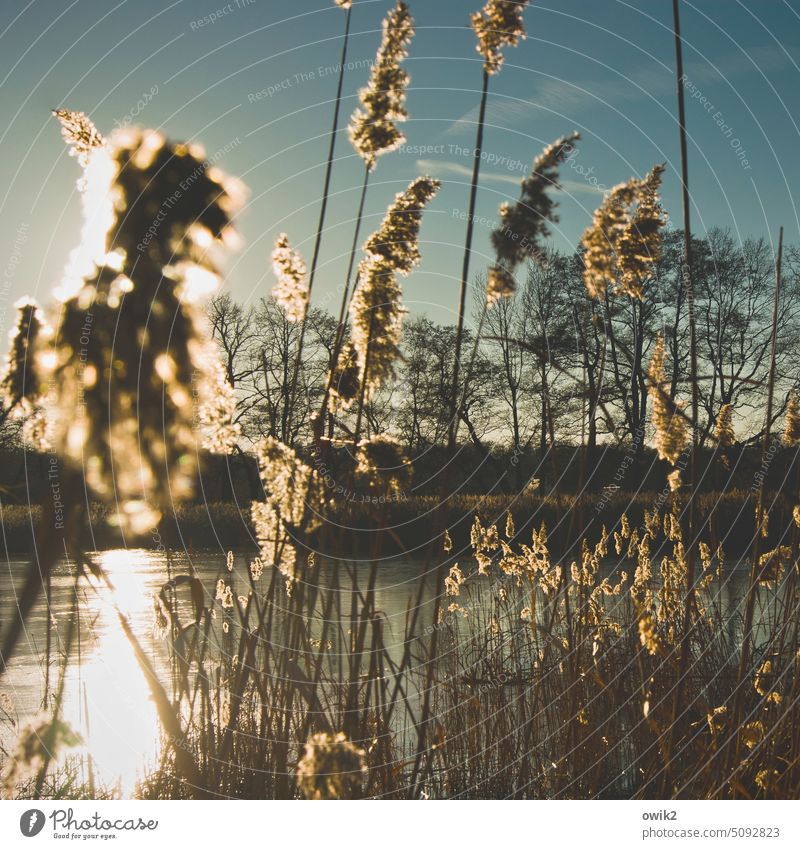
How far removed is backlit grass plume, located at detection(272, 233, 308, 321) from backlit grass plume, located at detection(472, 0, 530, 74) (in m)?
0.72

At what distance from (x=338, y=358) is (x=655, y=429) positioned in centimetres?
97

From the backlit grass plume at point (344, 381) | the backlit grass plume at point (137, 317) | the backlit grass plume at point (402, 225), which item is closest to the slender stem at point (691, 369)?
the backlit grass plume at point (402, 225)

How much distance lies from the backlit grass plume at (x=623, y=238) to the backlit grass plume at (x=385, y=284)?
0.53 metres

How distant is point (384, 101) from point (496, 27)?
0.39 metres

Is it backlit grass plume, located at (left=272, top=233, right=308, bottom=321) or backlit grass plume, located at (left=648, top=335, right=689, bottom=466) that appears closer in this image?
backlit grass plume, located at (left=272, top=233, right=308, bottom=321)

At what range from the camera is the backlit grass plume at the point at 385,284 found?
181 centimetres

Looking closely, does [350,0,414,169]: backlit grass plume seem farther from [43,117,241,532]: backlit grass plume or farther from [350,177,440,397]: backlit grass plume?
[43,117,241,532]: backlit grass plume

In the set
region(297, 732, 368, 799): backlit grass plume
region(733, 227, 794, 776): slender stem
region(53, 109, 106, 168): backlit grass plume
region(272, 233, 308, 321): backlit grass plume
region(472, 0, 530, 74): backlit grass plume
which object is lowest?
region(297, 732, 368, 799): backlit grass plume

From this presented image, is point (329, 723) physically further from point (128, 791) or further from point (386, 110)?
point (386, 110)

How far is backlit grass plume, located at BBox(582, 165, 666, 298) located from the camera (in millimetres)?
2051

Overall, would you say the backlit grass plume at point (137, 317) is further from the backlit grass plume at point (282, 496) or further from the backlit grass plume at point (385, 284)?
the backlit grass plume at point (385, 284)

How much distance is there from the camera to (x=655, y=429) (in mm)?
2156

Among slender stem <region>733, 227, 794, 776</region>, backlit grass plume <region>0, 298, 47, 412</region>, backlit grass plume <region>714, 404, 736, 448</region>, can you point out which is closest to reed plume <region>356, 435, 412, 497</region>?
backlit grass plume <region>0, 298, 47, 412</region>
